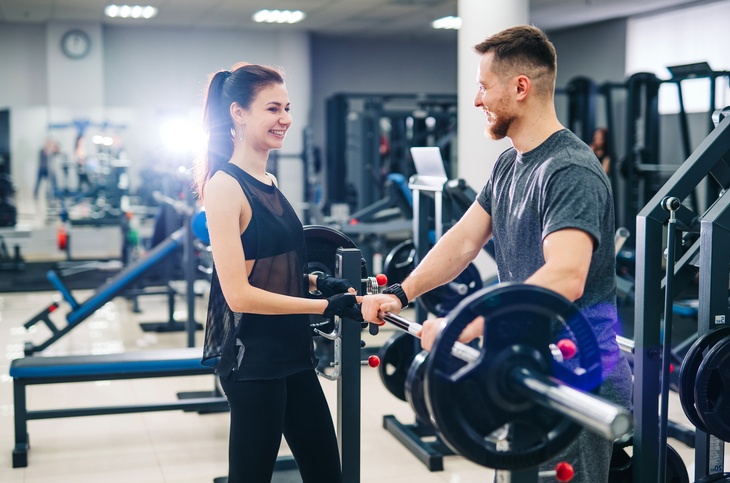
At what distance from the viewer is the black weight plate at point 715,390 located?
2.38m

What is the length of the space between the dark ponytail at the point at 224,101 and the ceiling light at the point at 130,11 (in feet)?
27.9

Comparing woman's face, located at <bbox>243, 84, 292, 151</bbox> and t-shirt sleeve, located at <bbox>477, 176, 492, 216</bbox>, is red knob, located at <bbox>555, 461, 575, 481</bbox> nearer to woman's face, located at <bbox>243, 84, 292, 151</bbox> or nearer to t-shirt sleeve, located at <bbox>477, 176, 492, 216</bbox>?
t-shirt sleeve, located at <bbox>477, 176, 492, 216</bbox>

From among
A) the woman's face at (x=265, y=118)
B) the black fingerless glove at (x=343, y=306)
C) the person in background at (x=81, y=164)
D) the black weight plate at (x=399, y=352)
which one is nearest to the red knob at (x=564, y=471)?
the black fingerless glove at (x=343, y=306)

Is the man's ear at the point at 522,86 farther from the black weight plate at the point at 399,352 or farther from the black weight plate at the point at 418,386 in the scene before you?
the black weight plate at the point at 399,352

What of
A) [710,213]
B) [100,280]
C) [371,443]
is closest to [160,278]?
[100,280]

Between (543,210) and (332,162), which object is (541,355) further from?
(332,162)

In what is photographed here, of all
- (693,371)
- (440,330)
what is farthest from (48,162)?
(440,330)

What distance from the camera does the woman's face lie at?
209 centimetres

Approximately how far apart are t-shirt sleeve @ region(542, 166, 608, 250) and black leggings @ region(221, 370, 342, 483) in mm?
818

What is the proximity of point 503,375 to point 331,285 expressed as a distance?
0.88 metres

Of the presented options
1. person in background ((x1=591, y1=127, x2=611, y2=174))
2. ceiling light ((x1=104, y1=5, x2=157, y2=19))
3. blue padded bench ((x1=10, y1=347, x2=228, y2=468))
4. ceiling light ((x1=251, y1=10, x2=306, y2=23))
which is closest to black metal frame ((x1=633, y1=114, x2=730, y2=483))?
blue padded bench ((x1=10, y1=347, x2=228, y2=468))

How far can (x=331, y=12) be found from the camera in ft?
34.3

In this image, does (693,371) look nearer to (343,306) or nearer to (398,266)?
(343,306)

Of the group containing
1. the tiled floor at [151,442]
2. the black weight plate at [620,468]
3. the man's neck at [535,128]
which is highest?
the man's neck at [535,128]
